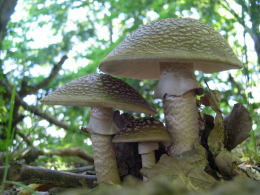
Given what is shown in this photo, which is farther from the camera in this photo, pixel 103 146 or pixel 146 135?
pixel 103 146

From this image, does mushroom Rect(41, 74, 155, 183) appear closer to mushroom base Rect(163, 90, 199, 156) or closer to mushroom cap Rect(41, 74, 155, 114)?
mushroom cap Rect(41, 74, 155, 114)

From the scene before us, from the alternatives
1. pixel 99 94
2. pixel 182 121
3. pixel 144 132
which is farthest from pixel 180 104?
pixel 99 94

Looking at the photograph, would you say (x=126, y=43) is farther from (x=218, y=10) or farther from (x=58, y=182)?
(x=218, y=10)

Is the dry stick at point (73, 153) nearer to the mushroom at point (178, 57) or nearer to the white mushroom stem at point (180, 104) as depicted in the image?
the mushroom at point (178, 57)

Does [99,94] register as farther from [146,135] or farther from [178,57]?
[178,57]

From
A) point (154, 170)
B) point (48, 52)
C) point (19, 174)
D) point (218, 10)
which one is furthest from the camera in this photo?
point (48, 52)

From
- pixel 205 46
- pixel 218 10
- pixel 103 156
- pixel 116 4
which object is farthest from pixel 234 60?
pixel 218 10

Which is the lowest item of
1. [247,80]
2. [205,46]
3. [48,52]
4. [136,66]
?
[48,52]
